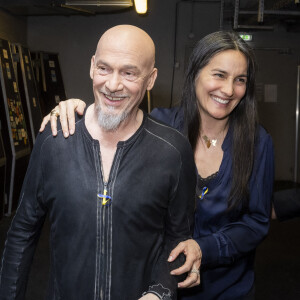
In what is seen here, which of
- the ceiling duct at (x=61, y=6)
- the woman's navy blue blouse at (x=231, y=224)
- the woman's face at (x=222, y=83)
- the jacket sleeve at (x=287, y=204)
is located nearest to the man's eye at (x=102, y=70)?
the woman's face at (x=222, y=83)

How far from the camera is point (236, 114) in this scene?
1.79m

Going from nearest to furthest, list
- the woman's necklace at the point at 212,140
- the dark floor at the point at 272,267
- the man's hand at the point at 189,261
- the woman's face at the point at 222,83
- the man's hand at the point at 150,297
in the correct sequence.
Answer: the man's hand at the point at 150,297
the man's hand at the point at 189,261
the woman's face at the point at 222,83
the woman's necklace at the point at 212,140
the dark floor at the point at 272,267

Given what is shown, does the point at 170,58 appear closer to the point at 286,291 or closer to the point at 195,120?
the point at 286,291

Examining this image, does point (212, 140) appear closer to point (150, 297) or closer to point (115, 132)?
point (115, 132)

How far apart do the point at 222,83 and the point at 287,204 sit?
63 centimetres

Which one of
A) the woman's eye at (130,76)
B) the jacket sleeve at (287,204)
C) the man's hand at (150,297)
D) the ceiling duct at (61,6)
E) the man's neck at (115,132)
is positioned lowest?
the man's hand at (150,297)

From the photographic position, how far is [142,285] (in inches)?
50.8

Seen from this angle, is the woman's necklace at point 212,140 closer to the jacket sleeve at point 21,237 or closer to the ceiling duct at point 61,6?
the jacket sleeve at point 21,237

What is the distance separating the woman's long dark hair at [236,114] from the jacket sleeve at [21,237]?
0.70 m

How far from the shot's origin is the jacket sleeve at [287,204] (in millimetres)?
1851

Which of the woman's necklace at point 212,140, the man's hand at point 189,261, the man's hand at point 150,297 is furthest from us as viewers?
the woman's necklace at point 212,140

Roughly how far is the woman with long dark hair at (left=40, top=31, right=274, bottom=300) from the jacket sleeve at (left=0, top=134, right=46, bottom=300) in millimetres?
602

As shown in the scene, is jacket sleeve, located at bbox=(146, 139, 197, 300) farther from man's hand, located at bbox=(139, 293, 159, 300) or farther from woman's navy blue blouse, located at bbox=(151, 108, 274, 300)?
woman's navy blue blouse, located at bbox=(151, 108, 274, 300)

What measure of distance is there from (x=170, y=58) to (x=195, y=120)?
638 centimetres
